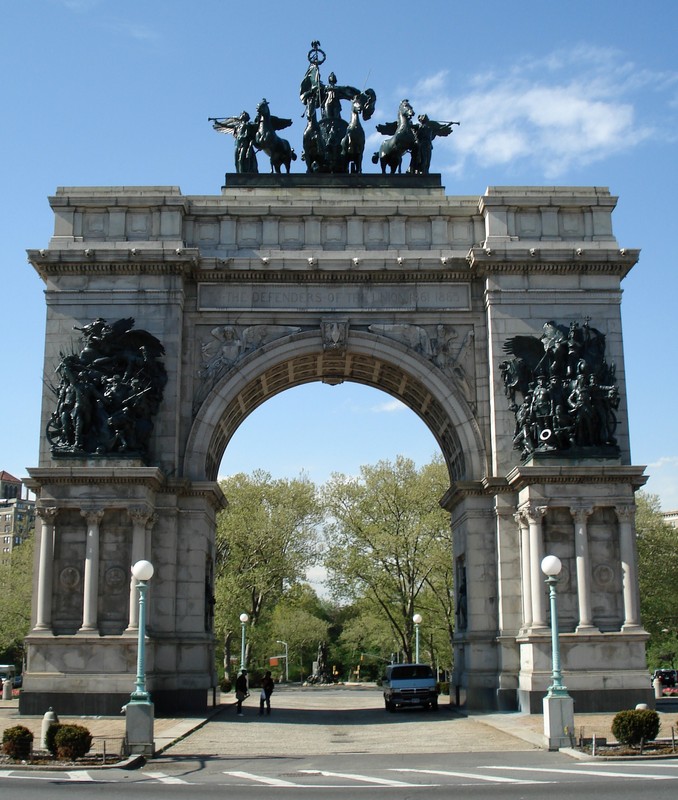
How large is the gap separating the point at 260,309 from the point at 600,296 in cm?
1090

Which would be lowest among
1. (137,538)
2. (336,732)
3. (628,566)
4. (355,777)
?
(336,732)

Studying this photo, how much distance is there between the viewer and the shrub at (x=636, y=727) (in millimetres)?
20969

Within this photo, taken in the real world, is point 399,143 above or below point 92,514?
above

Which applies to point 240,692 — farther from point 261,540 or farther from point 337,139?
point 261,540

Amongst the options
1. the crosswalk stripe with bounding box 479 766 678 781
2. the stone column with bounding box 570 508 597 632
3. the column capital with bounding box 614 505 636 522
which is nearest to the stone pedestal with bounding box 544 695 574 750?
the crosswalk stripe with bounding box 479 766 678 781

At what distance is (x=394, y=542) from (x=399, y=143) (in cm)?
2845

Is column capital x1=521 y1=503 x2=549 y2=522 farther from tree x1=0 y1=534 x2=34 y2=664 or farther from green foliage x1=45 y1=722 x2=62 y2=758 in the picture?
tree x1=0 y1=534 x2=34 y2=664

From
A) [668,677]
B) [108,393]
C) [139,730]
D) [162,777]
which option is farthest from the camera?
[668,677]

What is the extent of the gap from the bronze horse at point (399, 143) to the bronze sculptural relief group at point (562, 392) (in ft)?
27.9

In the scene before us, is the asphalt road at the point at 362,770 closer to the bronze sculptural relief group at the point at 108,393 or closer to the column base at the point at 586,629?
the column base at the point at 586,629

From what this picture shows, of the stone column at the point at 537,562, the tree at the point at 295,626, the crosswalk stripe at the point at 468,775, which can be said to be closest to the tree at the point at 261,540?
the tree at the point at 295,626

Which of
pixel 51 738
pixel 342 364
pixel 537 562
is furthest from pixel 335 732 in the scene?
pixel 342 364

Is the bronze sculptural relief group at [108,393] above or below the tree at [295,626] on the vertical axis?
above

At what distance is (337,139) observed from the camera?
37938 mm
